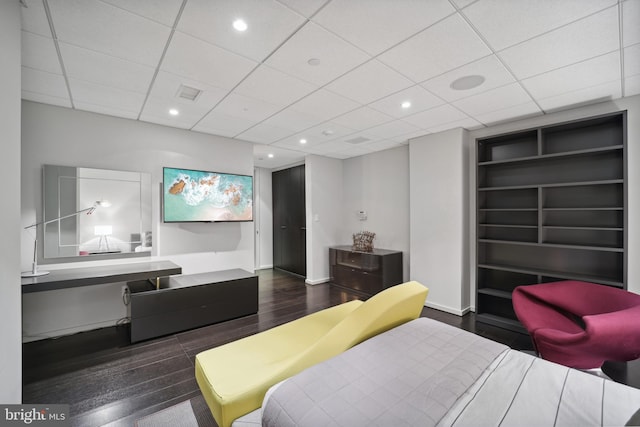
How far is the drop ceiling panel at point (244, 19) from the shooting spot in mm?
1574

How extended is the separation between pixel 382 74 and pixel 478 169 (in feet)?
6.70

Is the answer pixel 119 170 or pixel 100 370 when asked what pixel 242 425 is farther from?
pixel 119 170

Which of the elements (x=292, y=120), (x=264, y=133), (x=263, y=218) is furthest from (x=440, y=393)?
(x=263, y=218)

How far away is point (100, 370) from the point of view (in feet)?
7.95

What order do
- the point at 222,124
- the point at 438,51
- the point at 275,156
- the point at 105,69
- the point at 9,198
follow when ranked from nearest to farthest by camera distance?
the point at 9,198 → the point at 438,51 → the point at 105,69 → the point at 222,124 → the point at 275,156

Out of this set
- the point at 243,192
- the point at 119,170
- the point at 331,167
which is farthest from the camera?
the point at 331,167

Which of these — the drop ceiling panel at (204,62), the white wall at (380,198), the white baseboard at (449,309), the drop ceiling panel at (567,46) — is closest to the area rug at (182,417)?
the drop ceiling panel at (204,62)

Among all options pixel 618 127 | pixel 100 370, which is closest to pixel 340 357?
pixel 100 370

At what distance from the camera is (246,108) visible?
10.1ft

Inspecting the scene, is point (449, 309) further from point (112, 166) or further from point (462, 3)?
point (112, 166)

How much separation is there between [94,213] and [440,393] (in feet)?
12.8

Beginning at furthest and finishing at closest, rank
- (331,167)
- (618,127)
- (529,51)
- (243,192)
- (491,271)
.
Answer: (331,167) < (243,192) < (491,271) < (618,127) < (529,51)

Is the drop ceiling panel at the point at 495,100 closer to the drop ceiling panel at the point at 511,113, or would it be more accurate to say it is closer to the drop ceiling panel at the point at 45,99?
the drop ceiling panel at the point at 511,113

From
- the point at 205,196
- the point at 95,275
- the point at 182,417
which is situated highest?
the point at 205,196
